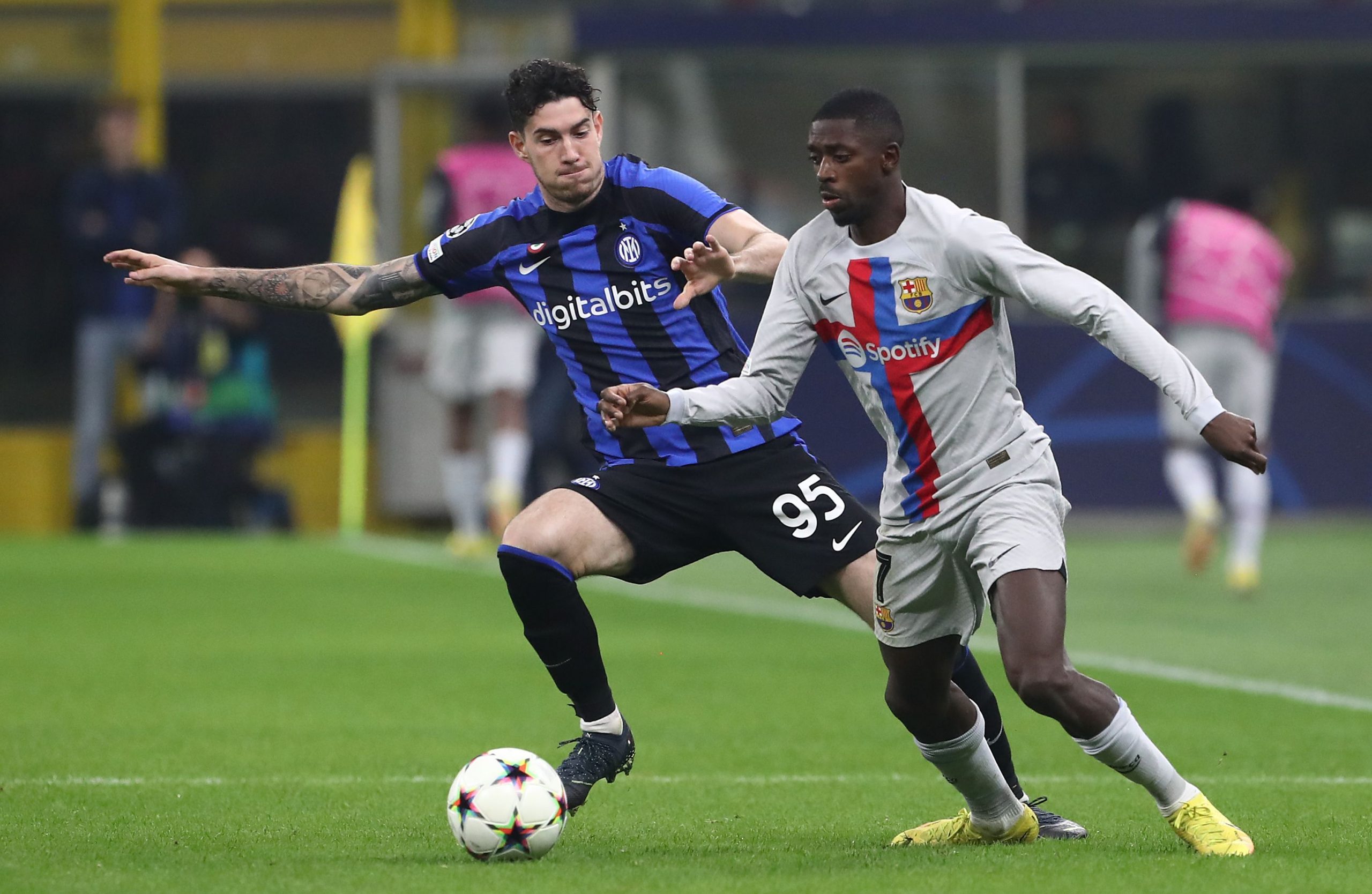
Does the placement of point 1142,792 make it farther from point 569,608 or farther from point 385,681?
point 385,681

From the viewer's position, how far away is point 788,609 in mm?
11805

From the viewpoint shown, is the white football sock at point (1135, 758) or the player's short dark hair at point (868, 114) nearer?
the white football sock at point (1135, 758)

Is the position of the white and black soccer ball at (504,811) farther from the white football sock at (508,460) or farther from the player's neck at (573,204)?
the white football sock at (508,460)

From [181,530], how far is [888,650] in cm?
1211

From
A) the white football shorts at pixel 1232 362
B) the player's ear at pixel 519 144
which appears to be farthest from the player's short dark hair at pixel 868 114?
the white football shorts at pixel 1232 362

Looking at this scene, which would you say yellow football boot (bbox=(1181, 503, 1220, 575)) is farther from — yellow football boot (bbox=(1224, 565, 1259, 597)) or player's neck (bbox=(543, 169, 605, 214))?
player's neck (bbox=(543, 169, 605, 214))

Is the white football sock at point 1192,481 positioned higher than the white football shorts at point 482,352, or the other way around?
the white football shorts at point 482,352

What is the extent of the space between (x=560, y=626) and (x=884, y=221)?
1.43m

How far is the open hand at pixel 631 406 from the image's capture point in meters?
5.18

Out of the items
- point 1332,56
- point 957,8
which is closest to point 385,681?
point 957,8

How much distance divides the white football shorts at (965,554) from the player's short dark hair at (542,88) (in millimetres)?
1540

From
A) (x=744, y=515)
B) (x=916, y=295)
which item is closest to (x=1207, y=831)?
(x=916, y=295)

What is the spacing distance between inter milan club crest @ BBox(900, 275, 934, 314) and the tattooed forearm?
4.91 ft

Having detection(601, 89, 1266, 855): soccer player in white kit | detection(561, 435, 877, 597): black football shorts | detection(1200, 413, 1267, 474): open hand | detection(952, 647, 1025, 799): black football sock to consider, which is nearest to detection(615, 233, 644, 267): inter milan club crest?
detection(561, 435, 877, 597): black football shorts
